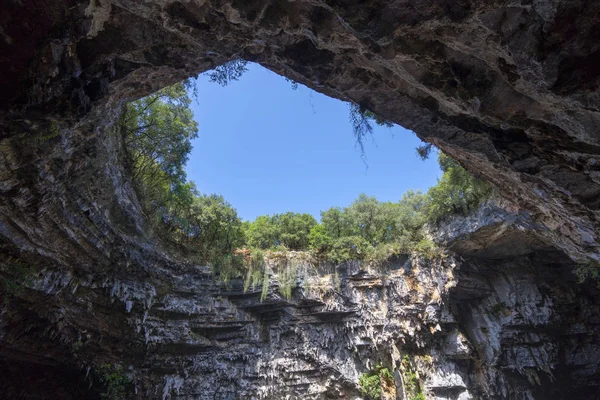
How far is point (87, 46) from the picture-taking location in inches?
192

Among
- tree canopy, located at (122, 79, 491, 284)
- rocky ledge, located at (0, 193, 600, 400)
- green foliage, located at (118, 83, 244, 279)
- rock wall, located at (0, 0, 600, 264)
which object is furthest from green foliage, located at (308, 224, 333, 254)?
rock wall, located at (0, 0, 600, 264)

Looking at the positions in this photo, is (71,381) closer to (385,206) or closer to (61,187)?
(61,187)

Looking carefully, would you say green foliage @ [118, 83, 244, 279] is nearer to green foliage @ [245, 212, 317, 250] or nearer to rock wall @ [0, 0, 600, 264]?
green foliage @ [245, 212, 317, 250]

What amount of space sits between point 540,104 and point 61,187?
9454 mm

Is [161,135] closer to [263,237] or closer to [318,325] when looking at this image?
[263,237]

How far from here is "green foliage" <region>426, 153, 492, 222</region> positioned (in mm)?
11820

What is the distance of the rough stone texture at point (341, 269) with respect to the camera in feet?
13.7

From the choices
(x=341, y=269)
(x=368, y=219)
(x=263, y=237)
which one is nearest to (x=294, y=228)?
(x=263, y=237)

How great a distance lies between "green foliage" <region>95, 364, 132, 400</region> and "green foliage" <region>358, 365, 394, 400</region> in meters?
8.79

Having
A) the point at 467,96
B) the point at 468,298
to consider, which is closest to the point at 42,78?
the point at 467,96

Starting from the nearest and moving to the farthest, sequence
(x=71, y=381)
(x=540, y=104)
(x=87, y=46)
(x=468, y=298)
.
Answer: (x=540, y=104) < (x=87, y=46) < (x=71, y=381) < (x=468, y=298)

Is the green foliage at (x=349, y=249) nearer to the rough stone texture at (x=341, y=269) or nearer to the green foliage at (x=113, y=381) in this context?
the rough stone texture at (x=341, y=269)

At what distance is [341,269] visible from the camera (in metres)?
14.0

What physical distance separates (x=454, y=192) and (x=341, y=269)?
575cm
